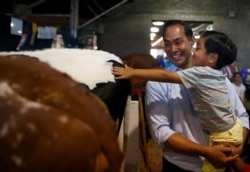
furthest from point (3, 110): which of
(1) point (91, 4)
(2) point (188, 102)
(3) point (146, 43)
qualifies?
(3) point (146, 43)

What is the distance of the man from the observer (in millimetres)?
1469

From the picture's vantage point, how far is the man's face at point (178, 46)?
5.62 feet

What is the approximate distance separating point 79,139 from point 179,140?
1.08 metres

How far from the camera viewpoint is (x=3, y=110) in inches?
17.4

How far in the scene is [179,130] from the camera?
158 cm

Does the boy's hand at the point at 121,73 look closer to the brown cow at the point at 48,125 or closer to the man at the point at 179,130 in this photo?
the man at the point at 179,130

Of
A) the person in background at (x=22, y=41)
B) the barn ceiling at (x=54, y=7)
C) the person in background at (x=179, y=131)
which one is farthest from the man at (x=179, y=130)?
the barn ceiling at (x=54, y=7)

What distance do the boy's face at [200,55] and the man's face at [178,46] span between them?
0.03 metres

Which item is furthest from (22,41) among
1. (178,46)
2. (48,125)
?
(48,125)

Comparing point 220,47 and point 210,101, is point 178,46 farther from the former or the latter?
point 210,101

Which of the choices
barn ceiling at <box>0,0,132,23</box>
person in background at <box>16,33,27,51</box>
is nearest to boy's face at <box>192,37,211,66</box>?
person in background at <box>16,33,27,51</box>

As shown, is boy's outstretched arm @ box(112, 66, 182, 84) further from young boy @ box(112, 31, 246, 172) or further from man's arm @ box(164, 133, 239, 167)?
man's arm @ box(164, 133, 239, 167)

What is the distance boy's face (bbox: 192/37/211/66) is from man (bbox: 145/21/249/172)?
0.06 m

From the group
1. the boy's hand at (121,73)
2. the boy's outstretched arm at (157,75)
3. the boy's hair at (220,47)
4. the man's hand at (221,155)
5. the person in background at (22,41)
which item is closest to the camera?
the boy's hand at (121,73)
